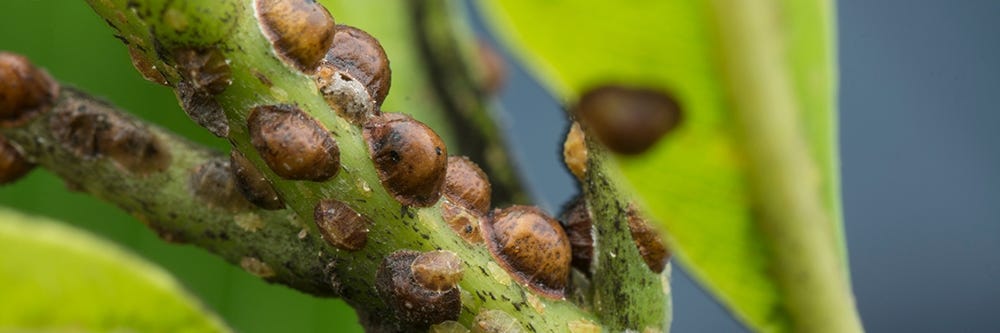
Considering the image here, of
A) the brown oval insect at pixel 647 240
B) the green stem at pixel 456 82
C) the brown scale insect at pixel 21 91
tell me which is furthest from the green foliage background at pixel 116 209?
the brown oval insect at pixel 647 240

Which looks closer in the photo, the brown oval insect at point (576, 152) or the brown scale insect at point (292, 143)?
the brown scale insect at point (292, 143)

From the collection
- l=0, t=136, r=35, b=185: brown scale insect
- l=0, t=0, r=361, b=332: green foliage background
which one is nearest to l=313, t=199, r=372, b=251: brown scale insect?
l=0, t=136, r=35, b=185: brown scale insect

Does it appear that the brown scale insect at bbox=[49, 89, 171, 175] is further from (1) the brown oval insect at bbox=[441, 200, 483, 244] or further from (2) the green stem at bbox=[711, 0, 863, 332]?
(2) the green stem at bbox=[711, 0, 863, 332]

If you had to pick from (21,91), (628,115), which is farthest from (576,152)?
(21,91)

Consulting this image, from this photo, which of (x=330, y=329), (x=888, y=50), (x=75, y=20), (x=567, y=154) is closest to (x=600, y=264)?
(x=567, y=154)

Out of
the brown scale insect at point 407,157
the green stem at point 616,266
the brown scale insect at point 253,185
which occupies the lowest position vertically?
the green stem at point 616,266

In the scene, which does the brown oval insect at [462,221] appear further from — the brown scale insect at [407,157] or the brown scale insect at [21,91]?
the brown scale insect at [21,91]
